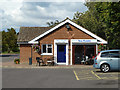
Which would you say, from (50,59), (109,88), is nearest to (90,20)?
(50,59)

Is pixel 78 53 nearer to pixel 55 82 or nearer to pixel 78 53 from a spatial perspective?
pixel 78 53

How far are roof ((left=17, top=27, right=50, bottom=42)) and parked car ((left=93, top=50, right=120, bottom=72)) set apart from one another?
12.3 metres

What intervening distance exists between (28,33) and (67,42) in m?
7.12

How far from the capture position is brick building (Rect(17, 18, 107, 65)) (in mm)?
24641

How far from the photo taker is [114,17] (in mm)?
18844

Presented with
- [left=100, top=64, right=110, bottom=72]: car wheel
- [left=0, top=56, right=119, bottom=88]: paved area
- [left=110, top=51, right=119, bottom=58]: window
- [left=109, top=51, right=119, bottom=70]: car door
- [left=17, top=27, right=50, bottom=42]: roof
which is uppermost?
[left=17, top=27, right=50, bottom=42]: roof

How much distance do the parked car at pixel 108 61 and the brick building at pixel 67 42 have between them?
747cm

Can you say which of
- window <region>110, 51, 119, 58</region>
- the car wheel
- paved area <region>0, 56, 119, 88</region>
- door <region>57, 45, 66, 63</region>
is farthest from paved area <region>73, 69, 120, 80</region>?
door <region>57, 45, 66, 63</region>

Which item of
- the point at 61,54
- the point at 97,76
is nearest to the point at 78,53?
the point at 61,54

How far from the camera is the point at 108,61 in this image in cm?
1681

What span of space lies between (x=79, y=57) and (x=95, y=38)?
9.89ft

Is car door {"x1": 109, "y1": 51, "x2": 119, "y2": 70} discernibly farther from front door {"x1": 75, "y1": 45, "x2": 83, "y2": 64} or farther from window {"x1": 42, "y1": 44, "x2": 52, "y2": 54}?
window {"x1": 42, "y1": 44, "x2": 52, "y2": 54}

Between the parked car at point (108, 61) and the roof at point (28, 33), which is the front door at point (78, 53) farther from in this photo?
the parked car at point (108, 61)

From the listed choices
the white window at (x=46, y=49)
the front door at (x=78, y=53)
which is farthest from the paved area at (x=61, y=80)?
the white window at (x=46, y=49)
